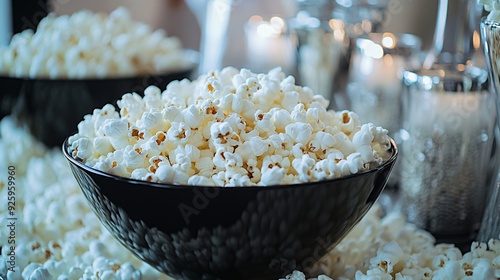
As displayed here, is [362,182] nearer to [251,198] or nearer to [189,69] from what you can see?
[251,198]

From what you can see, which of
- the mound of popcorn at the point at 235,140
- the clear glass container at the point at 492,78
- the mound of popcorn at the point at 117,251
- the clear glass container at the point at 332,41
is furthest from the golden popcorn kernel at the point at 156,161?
the clear glass container at the point at 332,41

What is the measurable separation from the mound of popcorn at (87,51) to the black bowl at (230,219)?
1.49ft

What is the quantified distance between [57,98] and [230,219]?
540mm

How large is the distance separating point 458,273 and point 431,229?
239mm

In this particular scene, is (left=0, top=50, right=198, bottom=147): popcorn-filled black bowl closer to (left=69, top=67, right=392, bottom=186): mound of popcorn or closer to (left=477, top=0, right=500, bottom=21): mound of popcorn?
(left=69, top=67, right=392, bottom=186): mound of popcorn

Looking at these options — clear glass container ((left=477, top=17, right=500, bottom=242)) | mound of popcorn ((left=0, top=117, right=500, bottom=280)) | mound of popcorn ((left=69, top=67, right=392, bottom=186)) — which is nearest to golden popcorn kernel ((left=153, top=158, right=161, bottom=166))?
mound of popcorn ((left=69, top=67, right=392, bottom=186))

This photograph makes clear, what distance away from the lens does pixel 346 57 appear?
1.19 metres

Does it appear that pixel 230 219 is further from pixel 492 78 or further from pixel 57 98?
pixel 57 98

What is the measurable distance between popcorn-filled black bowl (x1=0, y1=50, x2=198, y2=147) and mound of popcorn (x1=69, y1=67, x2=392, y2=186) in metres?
0.34

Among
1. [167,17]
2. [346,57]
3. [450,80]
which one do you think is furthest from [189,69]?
[167,17]

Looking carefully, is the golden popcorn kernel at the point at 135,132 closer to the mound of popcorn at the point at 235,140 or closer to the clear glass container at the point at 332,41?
the mound of popcorn at the point at 235,140

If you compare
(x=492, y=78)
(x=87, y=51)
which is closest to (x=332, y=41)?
(x=87, y=51)

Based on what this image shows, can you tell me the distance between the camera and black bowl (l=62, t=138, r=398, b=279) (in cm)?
54

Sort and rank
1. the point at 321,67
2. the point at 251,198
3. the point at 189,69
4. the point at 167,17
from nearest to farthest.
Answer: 1. the point at 251,198
2. the point at 189,69
3. the point at 321,67
4. the point at 167,17
